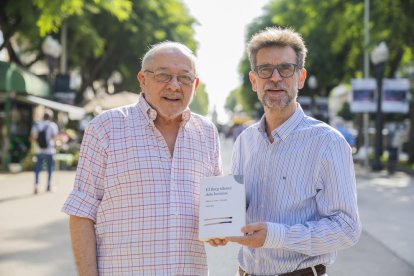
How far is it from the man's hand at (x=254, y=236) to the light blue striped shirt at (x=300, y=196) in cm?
2

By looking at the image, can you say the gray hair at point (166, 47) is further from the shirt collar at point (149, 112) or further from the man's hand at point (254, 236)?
the man's hand at point (254, 236)

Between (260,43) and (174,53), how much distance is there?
42 centimetres

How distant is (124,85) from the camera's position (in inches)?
1198

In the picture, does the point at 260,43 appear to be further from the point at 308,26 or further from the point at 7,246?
the point at 308,26

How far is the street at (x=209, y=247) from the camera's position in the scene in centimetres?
566

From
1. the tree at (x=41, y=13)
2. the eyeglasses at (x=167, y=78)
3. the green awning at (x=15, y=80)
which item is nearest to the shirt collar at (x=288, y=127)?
the eyeglasses at (x=167, y=78)

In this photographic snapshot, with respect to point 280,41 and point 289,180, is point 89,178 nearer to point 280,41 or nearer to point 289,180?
point 289,180

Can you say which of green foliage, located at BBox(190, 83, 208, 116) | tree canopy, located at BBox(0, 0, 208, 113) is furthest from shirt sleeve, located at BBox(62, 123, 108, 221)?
tree canopy, located at BBox(0, 0, 208, 113)

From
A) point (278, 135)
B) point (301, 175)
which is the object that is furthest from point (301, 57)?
point (301, 175)

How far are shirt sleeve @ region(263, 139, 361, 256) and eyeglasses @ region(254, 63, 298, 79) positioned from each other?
0.43 meters

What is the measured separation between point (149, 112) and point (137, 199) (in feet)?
1.38

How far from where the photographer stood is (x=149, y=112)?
245 centimetres

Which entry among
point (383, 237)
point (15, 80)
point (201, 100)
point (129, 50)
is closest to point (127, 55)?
point (129, 50)

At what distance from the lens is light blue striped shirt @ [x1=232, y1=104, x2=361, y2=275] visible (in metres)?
2.18
